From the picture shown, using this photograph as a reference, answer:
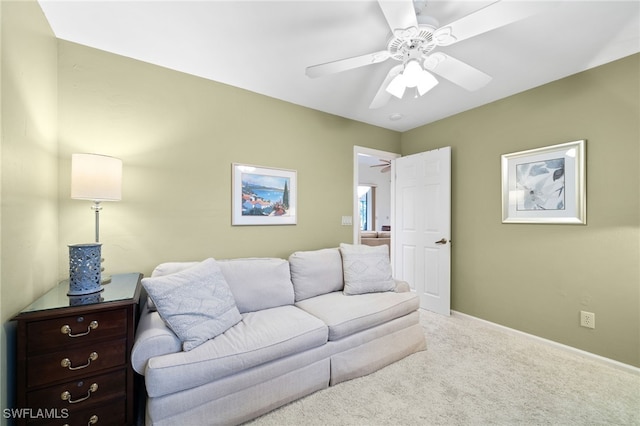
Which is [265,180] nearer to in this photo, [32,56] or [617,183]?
[32,56]

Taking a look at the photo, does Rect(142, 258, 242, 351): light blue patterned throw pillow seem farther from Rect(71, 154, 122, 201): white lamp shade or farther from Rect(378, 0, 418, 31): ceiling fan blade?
Rect(378, 0, 418, 31): ceiling fan blade

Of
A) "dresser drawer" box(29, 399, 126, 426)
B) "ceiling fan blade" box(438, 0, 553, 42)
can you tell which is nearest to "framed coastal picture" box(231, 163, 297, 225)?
"dresser drawer" box(29, 399, 126, 426)

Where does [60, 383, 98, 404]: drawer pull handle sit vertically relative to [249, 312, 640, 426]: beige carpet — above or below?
above

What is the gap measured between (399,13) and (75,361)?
2.40m

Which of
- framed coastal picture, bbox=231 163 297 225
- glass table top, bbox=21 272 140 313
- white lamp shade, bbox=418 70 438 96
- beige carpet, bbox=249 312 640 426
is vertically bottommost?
beige carpet, bbox=249 312 640 426

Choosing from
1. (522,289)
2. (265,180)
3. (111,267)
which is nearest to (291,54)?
(265,180)

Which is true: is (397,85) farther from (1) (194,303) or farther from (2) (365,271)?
(1) (194,303)

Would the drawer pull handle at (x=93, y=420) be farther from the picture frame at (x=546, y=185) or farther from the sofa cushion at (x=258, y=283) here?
the picture frame at (x=546, y=185)

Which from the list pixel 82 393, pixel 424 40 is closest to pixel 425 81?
pixel 424 40

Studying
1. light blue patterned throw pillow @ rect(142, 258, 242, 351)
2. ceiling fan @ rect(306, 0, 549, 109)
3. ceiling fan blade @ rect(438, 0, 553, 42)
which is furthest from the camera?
light blue patterned throw pillow @ rect(142, 258, 242, 351)

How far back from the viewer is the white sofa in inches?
55.3

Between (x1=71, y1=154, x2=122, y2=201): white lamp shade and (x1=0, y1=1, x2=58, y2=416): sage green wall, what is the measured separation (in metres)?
0.18

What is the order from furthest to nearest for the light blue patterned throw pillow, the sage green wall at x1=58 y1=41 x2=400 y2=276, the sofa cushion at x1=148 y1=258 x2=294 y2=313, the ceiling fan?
the sofa cushion at x1=148 y1=258 x2=294 y2=313 < the sage green wall at x1=58 y1=41 x2=400 y2=276 < the light blue patterned throw pillow < the ceiling fan

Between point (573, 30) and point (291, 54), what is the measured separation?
6.41 ft
